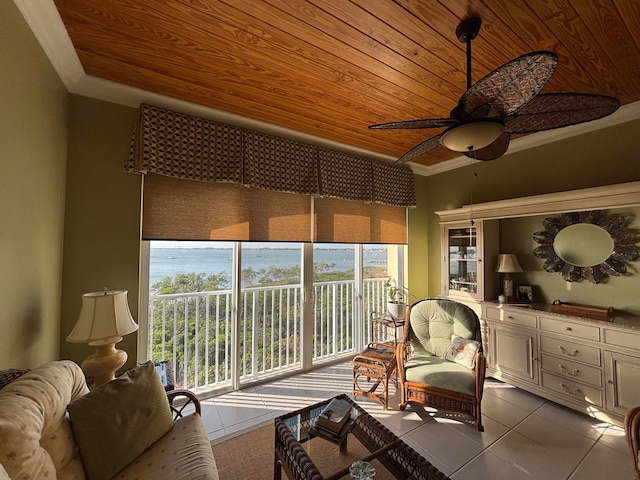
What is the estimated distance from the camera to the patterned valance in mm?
2164

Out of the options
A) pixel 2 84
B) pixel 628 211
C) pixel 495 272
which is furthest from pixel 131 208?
pixel 628 211

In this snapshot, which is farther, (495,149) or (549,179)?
(549,179)

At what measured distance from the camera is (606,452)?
1945mm

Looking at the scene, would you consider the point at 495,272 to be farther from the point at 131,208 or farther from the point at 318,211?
the point at 131,208

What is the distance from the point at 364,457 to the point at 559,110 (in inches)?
81.2

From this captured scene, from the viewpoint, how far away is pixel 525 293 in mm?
3055

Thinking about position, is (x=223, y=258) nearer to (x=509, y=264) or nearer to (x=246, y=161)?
(x=246, y=161)

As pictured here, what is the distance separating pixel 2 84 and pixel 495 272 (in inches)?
166

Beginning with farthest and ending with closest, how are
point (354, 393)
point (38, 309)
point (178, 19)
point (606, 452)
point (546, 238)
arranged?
point (546, 238)
point (354, 393)
point (606, 452)
point (38, 309)
point (178, 19)

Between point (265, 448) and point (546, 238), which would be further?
point (546, 238)

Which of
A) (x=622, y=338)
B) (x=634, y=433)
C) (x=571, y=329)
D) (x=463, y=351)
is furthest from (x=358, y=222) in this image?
(x=634, y=433)

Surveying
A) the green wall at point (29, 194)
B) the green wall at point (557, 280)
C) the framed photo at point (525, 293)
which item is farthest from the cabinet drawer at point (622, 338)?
the green wall at point (29, 194)

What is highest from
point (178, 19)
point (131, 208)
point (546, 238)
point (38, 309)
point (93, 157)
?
point (178, 19)

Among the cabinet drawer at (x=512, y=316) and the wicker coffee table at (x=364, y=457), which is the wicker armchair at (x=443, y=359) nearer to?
the cabinet drawer at (x=512, y=316)
